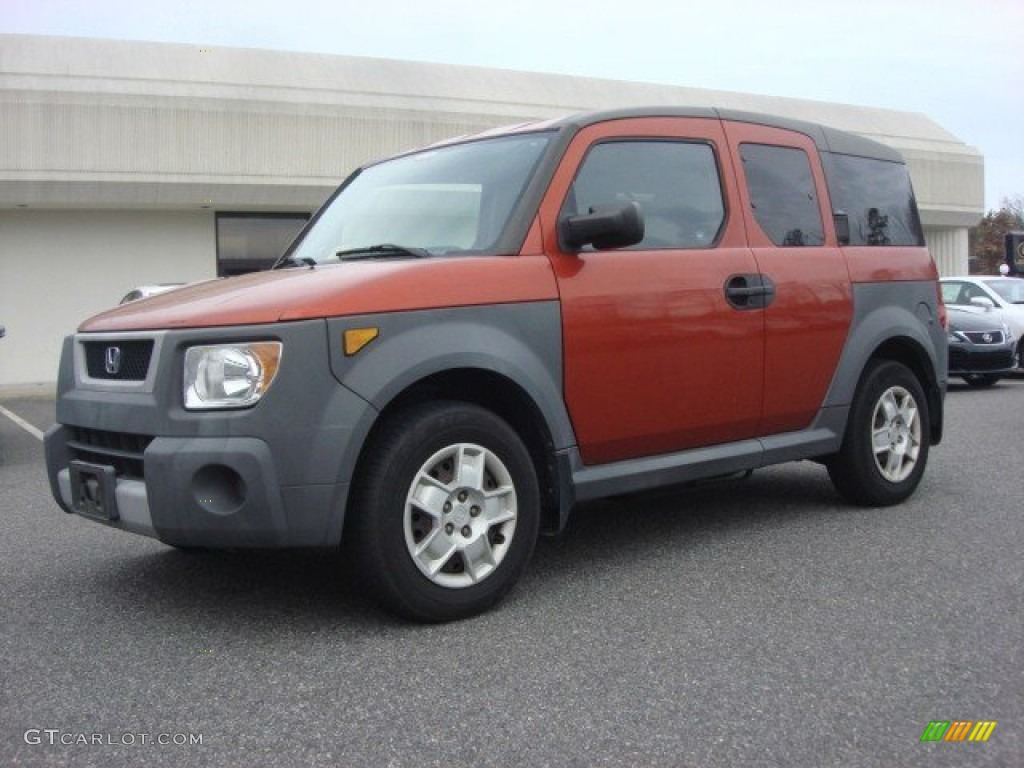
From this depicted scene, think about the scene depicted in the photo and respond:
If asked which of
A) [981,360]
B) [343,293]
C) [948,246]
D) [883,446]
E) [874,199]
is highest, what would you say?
[874,199]

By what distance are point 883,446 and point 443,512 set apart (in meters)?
2.96

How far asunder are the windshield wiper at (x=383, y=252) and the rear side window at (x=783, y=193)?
5.96 ft

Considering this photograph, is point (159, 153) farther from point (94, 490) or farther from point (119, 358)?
point (94, 490)

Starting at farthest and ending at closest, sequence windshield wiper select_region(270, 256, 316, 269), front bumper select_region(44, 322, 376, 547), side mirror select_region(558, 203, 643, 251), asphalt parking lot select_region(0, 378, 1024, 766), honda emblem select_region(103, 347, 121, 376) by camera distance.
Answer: windshield wiper select_region(270, 256, 316, 269) → side mirror select_region(558, 203, 643, 251) → honda emblem select_region(103, 347, 121, 376) → front bumper select_region(44, 322, 376, 547) → asphalt parking lot select_region(0, 378, 1024, 766)

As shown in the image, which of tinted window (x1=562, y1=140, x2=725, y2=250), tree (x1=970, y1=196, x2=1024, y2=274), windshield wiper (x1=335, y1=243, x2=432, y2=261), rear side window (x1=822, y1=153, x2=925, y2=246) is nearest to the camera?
windshield wiper (x1=335, y1=243, x2=432, y2=261)

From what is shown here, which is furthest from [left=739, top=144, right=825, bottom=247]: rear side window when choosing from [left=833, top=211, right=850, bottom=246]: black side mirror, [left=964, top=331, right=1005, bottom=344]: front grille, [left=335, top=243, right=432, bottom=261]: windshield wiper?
[left=964, top=331, right=1005, bottom=344]: front grille

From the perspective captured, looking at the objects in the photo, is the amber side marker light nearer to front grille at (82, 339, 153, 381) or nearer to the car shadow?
front grille at (82, 339, 153, 381)

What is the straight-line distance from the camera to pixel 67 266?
66.4 feet

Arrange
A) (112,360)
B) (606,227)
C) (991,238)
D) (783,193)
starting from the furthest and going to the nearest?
1. (991,238)
2. (783,193)
3. (606,227)
4. (112,360)

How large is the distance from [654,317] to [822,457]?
1741 mm

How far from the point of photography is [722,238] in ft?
16.5

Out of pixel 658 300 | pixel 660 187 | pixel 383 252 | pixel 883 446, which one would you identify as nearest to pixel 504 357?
pixel 383 252

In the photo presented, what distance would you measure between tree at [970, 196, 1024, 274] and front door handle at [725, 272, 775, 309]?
59103 mm

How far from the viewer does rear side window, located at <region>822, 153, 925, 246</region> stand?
579 centimetres
